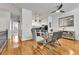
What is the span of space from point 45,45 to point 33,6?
0.77 metres

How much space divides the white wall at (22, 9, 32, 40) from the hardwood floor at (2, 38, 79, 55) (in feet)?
0.37

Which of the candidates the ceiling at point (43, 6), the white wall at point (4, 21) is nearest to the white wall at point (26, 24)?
the ceiling at point (43, 6)

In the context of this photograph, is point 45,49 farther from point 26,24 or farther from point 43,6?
point 43,6

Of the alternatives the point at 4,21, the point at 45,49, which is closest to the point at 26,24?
the point at 4,21

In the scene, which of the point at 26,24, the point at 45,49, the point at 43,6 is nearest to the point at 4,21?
the point at 26,24

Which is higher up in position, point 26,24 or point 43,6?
point 43,6

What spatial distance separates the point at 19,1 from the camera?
182 centimetres

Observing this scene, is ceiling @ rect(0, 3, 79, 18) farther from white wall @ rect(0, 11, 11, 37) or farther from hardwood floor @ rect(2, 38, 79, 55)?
hardwood floor @ rect(2, 38, 79, 55)

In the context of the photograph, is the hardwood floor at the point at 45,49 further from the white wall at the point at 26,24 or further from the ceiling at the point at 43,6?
the ceiling at the point at 43,6

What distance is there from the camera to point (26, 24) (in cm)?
179

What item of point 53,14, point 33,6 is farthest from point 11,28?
point 53,14

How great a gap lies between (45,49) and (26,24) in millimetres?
592

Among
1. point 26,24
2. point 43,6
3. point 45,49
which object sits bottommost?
point 45,49

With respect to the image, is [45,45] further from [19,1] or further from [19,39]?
[19,1]
